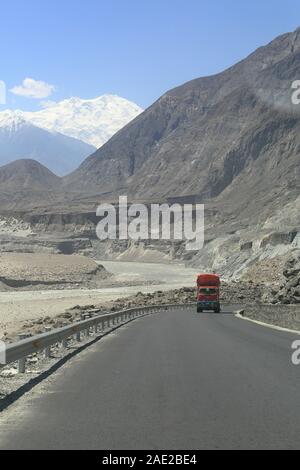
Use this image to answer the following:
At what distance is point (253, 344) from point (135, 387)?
935 centimetres

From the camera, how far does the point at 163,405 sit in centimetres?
984

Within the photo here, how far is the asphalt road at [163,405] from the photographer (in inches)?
304

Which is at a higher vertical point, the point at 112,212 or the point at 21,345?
the point at 112,212

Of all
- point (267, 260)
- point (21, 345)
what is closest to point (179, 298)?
point (267, 260)

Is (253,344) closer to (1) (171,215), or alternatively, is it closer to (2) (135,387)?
(2) (135,387)

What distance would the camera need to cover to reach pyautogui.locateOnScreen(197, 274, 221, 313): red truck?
174 feet

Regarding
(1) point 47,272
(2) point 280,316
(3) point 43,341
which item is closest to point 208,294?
(2) point 280,316

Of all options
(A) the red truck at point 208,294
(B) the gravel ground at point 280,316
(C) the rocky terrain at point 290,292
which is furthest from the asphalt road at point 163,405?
(A) the red truck at point 208,294

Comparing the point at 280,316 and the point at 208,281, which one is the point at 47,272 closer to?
the point at 208,281

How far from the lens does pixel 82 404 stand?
33.0 feet

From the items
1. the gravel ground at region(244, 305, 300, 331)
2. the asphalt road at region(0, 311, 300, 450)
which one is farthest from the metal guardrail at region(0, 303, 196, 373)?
the gravel ground at region(244, 305, 300, 331)

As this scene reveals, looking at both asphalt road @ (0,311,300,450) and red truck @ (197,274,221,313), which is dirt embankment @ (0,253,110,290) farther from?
asphalt road @ (0,311,300,450)

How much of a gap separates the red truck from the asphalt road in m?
35.8

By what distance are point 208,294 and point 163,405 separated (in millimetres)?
43972
